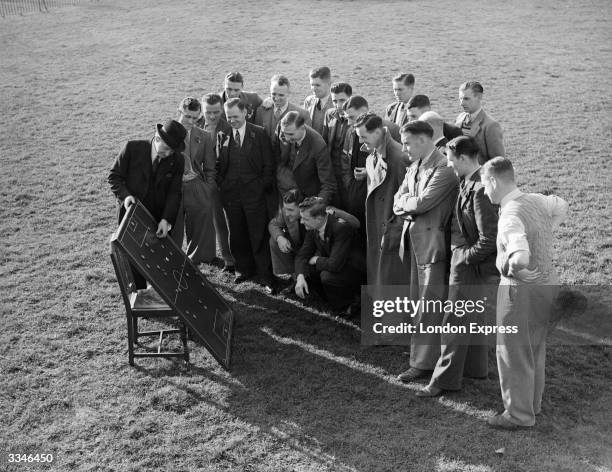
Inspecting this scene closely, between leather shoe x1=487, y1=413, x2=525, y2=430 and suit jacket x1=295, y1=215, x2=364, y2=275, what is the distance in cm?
229

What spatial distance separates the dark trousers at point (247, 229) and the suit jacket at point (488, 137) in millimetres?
2531

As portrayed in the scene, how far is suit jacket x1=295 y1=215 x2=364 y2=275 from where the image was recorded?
23.4 ft

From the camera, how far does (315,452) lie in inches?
210

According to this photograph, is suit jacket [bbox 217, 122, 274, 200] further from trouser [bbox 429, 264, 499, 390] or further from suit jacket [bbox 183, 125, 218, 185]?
trouser [bbox 429, 264, 499, 390]

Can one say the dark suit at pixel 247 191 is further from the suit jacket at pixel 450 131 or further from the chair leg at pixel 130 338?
the chair leg at pixel 130 338

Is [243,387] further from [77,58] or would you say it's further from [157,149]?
[77,58]

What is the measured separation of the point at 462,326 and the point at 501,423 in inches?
33.0

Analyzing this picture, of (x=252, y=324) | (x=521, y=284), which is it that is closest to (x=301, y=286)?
(x=252, y=324)

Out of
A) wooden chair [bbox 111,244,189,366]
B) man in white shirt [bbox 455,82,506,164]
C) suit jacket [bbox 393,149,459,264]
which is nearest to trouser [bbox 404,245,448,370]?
suit jacket [bbox 393,149,459,264]

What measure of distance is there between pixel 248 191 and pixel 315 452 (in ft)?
11.4

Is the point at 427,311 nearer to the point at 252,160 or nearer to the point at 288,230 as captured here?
the point at 288,230

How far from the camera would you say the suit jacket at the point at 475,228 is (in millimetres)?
5383

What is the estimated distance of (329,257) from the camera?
23.6ft

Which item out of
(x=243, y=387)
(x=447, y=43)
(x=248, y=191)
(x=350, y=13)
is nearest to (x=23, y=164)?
(x=248, y=191)
